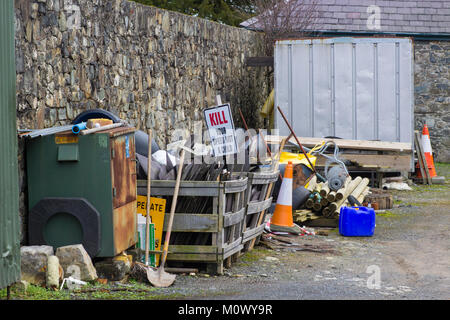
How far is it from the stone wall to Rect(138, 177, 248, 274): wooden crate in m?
15.3

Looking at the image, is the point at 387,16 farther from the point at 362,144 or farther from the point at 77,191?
the point at 77,191

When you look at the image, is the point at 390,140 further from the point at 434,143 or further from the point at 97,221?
the point at 97,221

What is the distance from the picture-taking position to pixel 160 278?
6758 mm

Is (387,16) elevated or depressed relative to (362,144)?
elevated

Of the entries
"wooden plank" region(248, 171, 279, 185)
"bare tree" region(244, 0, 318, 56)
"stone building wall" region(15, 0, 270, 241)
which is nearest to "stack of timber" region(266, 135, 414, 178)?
"stone building wall" region(15, 0, 270, 241)

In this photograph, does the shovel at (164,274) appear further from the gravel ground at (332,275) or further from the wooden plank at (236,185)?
the wooden plank at (236,185)

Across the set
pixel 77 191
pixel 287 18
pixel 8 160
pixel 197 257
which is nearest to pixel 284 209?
pixel 197 257

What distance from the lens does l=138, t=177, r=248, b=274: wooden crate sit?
285 inches

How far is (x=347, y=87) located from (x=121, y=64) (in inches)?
243

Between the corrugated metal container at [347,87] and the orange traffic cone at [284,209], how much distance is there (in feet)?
17.9

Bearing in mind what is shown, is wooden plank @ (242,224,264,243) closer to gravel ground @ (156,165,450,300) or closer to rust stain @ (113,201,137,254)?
gravel ground @ (156,165,450,300)

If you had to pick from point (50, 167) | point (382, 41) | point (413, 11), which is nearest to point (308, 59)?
point (382, 41)

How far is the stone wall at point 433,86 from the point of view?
2159cm

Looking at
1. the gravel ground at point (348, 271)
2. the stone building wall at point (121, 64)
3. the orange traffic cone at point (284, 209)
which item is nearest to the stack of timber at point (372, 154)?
the stone building wall at point (121, 64)
